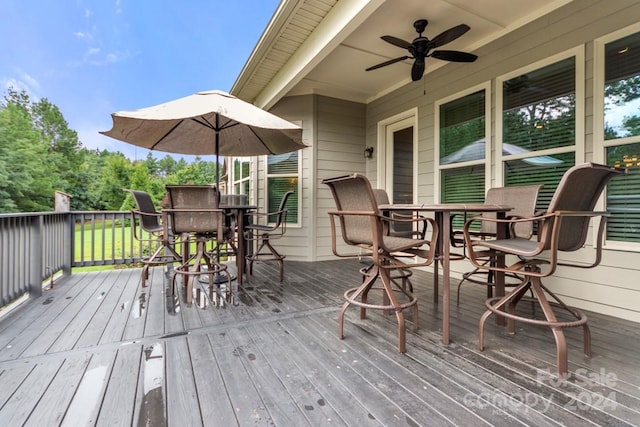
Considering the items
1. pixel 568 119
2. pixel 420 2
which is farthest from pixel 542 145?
pixel 420 2

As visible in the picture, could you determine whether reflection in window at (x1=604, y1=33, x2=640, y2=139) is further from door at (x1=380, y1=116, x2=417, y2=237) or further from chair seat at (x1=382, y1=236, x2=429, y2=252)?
door at (x1=380, y1=116, x2=417, y2=237)

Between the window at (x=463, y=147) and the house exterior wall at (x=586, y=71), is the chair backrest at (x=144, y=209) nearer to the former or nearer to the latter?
the window at (x=463, y=147)

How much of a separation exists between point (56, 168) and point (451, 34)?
2592 cm

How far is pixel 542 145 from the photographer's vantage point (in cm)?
299

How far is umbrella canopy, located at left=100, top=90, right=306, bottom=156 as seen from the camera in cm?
260

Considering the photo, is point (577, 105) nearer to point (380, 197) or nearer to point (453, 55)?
point (453, 55)

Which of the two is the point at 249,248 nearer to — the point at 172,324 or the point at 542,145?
the point at 172,324

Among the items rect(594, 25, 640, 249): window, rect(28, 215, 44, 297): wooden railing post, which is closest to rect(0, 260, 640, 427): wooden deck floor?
rect(28, 215, 44, 297): wooden railing post

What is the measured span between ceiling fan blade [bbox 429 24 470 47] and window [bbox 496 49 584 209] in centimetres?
94

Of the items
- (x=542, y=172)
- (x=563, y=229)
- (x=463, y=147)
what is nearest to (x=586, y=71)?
(x=542, y=172)

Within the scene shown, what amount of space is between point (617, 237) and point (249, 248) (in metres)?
4.59

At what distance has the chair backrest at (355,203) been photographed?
73.4 inches

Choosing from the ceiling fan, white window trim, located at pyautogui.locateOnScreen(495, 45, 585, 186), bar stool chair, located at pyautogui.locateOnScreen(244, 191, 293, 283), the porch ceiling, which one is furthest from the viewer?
bar stool chair, located at pyautogui.locateOnScreen(244, 191, 293, 283)

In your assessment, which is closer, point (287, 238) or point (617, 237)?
point (617, 237)
